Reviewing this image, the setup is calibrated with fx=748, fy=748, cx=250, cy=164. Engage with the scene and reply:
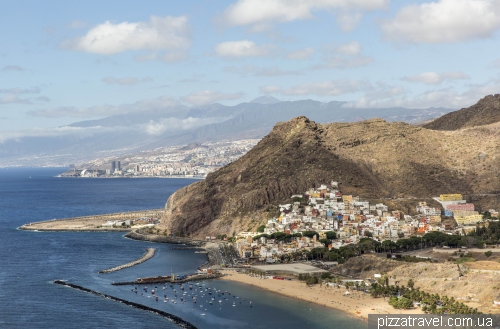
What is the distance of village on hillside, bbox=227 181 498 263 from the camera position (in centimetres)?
11838

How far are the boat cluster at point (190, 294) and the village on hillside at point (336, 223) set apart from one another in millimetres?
19616

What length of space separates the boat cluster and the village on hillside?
64.4 ft

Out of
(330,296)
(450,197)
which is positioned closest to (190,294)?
(330,296)

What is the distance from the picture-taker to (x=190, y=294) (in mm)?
91688

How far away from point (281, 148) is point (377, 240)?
45940 mm

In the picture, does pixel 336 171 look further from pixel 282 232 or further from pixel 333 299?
pixel 333 299

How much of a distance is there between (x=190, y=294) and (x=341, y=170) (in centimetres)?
6738

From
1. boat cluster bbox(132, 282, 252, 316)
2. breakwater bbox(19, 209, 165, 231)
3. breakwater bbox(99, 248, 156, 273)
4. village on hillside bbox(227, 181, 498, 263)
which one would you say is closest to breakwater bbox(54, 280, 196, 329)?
boat cluster bbox(132, 282, 252, 316)

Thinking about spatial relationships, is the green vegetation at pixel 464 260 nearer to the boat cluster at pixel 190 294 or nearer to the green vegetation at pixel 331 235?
the green vegetation at pixel 331 235

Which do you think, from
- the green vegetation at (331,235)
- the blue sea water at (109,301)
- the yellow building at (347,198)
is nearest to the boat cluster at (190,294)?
the blue sea water at (109,301)

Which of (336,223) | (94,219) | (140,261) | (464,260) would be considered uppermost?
(336,223)

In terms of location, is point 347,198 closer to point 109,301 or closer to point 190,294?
point 190,294

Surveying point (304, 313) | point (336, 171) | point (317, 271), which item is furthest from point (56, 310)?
point (336, 171)

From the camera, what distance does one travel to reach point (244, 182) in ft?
487
